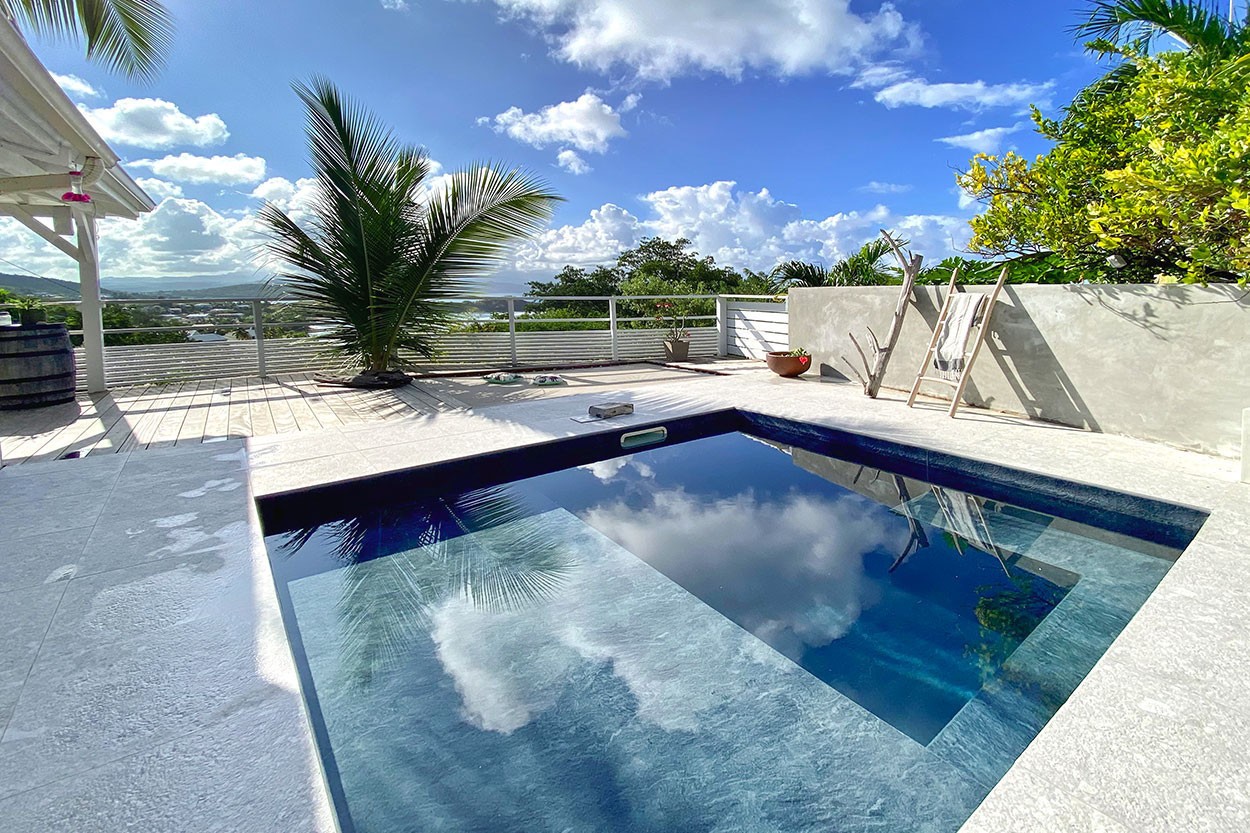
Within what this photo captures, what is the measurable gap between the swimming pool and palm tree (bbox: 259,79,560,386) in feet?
11.6

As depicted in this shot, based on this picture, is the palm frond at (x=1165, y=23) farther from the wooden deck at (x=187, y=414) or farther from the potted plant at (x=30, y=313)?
the potted plant at (x=30, y=313)

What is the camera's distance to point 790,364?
6.59 m

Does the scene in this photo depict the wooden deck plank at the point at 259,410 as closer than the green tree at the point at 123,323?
Yes

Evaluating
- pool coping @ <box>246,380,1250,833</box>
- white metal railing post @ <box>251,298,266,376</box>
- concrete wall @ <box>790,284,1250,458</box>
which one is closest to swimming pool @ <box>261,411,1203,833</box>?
pool coping @ <box>246,380,1250,833</box>

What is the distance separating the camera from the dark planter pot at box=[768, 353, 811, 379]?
659cm

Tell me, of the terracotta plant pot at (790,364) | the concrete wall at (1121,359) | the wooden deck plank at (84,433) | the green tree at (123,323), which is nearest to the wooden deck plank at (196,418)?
the wooden deck plank at (84,433)

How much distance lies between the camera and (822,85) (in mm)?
13297

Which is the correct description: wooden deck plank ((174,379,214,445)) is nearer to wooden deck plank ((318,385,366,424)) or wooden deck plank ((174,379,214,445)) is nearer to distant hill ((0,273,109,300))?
wooden deck plank ((318,385,366,424))

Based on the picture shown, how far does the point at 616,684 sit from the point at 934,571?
1.66 m

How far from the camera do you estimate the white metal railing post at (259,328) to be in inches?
278

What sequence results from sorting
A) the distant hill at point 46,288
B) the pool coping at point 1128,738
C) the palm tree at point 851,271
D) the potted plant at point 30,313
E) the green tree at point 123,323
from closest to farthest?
the pool coping at point 1128,738, the potted plant at point 30,313, the distant hill at point 46,288, the green tree at point 123,323, the palm tree at point 851,271

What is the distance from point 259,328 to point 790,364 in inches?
246

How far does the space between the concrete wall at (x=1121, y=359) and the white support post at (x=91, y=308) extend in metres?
8.12

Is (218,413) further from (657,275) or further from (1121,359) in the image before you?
(657,275)
